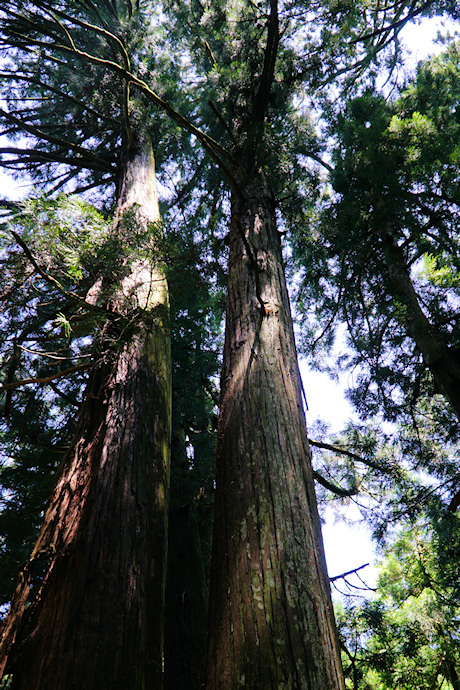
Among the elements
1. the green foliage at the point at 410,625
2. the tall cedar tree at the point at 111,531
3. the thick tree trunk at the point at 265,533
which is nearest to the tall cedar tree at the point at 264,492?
the thick tree trunk at the point at 265,533

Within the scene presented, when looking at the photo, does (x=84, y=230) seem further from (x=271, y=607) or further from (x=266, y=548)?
(x=271, y=607)

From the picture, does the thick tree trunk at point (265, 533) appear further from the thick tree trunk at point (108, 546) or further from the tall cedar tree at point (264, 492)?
the thick tree trunk at point (108, 546)

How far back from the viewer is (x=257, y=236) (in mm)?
3434

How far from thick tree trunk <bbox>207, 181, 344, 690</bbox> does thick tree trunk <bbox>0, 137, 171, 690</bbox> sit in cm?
60

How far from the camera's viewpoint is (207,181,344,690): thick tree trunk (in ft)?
4.62

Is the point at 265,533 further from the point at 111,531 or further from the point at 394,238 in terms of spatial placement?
the point at 394,238

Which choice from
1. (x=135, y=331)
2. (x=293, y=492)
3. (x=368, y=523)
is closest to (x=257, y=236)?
(x=135, y=331)

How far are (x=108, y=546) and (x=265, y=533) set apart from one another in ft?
3.11

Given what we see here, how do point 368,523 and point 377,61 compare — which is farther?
point 377,61

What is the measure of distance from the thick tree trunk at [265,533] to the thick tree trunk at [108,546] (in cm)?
60

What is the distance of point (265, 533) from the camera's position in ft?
5.59

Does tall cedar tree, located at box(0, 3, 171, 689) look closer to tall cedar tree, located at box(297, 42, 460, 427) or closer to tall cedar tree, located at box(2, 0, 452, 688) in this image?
tall cedar tree, located at box(2, 0, 452, 688)

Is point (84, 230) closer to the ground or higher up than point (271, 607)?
higher up

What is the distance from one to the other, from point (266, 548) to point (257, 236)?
2.51 metres
